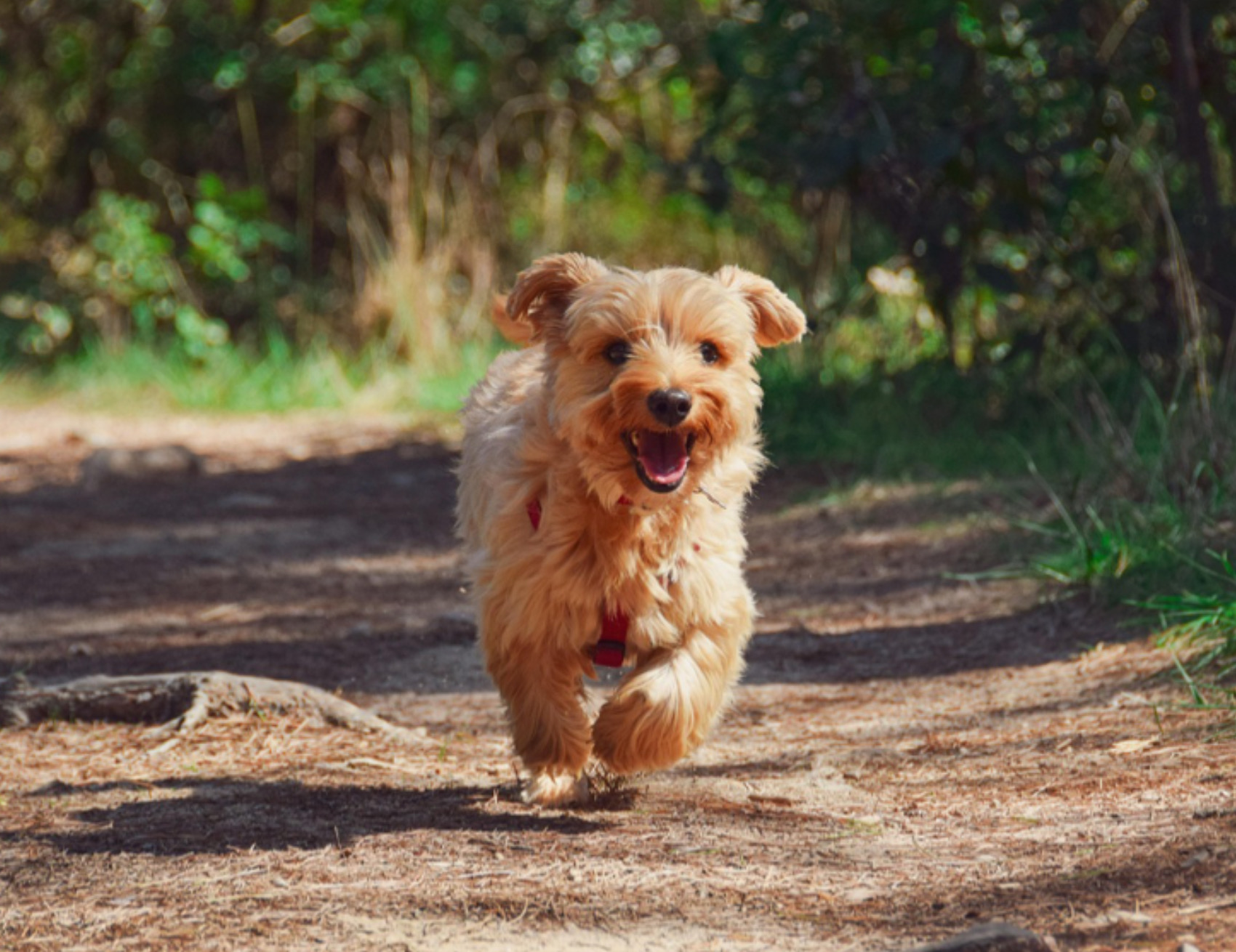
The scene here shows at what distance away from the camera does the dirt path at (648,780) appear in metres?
3.12

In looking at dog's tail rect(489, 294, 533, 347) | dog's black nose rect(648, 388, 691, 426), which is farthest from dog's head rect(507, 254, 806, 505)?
dog's tail rect(489, 294, 533, 347)

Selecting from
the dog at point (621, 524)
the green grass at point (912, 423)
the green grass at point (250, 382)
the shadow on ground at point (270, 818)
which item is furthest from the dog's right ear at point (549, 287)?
the green grass at point (250, 382)

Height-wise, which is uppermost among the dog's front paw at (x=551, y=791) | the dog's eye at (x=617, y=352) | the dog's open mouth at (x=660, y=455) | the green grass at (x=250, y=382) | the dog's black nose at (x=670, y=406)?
the dog's eye at (x=617, y=352)

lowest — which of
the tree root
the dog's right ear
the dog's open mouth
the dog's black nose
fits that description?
the tree root

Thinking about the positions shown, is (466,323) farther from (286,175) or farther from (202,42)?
(202,42)

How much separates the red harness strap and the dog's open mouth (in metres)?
0.15

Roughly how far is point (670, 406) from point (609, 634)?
2.08 ft

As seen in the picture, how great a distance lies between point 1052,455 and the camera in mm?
7621

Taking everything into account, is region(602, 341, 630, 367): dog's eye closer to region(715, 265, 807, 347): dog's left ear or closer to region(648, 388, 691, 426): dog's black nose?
region(648, 388, 691, 426): dog's black nose

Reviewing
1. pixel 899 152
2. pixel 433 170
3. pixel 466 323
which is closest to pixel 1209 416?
pixel 899 152

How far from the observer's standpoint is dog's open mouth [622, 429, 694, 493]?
3.92 metres

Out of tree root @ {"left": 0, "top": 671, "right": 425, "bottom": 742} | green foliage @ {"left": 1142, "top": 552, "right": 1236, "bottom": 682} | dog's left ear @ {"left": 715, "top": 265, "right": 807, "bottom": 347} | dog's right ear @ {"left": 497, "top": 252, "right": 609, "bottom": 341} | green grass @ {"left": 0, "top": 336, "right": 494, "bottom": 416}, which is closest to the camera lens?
dog's right ear @ {"left": 497, "top": 252, "right": 609, "bottom": 341}

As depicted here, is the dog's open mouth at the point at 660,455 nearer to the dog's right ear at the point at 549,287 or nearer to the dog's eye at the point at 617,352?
the dog's eye at the point at 617,352

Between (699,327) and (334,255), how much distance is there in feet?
36.3
